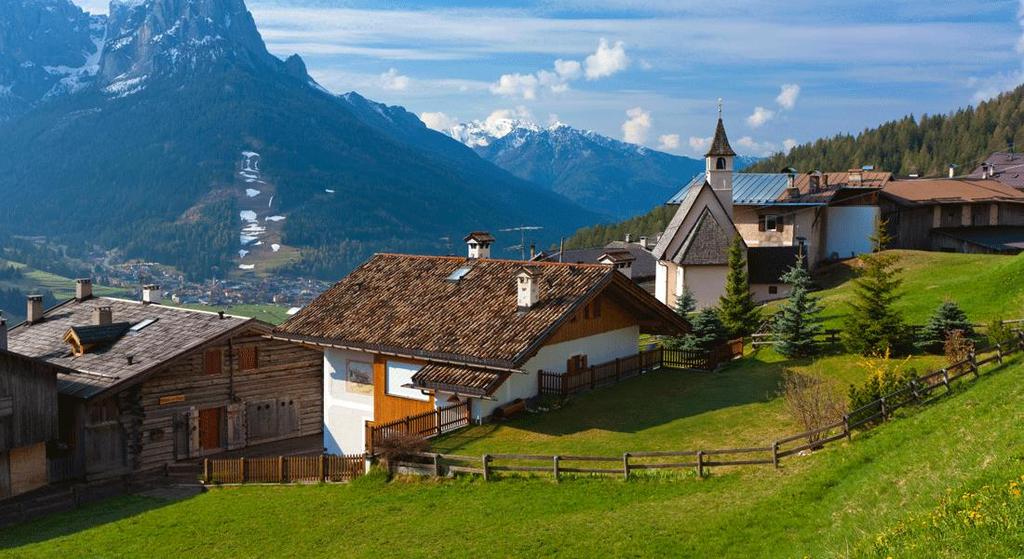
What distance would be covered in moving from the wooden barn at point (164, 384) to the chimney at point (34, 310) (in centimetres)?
76

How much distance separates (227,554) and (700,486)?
11289 millimetres

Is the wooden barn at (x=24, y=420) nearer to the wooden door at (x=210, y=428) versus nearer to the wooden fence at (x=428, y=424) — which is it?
the wooden door at (x=210, y=428)

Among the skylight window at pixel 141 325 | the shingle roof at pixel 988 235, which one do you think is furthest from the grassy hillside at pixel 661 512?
the shingle roof at pixel 988 235

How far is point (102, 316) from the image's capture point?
130 ft

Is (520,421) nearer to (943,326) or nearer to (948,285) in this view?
(943,326)

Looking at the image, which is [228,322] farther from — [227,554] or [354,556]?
[354,556]

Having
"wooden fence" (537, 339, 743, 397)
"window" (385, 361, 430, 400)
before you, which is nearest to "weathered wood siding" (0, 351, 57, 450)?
"window" (385, 361, 430, 400)

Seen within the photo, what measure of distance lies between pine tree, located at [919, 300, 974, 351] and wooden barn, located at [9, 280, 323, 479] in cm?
2585

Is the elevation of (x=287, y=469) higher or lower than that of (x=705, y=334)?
lower

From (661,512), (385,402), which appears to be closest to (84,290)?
(385,402)

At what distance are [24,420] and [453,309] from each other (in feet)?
51.1

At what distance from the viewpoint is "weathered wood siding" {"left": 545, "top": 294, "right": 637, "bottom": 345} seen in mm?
31812

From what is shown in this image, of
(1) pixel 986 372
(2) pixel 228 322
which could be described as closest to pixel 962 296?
(1) pixel 986 372

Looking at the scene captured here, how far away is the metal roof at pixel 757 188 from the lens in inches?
2608
